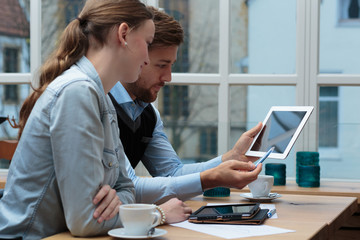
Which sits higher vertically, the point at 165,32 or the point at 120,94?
the point at 165,32

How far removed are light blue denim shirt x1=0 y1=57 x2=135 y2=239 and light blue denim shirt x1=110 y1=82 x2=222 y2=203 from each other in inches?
16.1

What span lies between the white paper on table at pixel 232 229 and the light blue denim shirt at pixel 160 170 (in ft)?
1.03

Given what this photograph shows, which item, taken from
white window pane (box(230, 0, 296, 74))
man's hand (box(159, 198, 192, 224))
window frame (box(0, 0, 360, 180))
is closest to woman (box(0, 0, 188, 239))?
man's hand (box(159, 198, 192, 224))

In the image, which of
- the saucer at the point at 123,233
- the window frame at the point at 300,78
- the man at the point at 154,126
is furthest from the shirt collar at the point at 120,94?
the window frame at the point at 300,78

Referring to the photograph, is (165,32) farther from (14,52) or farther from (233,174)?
(14,52)

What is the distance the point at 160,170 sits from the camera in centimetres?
239

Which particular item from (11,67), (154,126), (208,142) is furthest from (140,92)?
(11,67)

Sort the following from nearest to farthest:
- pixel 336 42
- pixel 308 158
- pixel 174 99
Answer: pixel 308 158 < pixel 336 42 < pixel 174 99

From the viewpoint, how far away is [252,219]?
150 centimetres

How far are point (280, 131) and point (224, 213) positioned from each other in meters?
0.48

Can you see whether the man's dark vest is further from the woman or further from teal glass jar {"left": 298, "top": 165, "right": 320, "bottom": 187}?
teal glass jar {"left": 298, "top": 165, "right": 320, "bottom": 187}

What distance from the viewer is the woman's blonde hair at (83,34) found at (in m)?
1.50

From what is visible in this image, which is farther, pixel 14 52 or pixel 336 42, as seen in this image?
pixel 14 52

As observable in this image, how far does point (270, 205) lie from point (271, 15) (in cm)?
204
